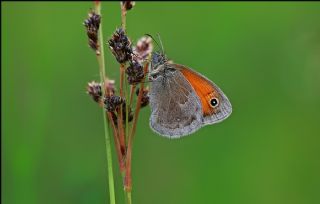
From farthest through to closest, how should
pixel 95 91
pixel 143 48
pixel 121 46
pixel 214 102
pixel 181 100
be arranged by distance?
1. pixel 181 100
2. pixel 214 102
3. pixel 143 48
4. pixel 95 91
5. pixel 121 46

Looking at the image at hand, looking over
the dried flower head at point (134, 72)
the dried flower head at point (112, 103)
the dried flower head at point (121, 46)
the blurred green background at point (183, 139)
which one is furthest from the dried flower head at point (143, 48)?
the blurred green background at point (183, 139)

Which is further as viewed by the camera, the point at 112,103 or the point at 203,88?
the point at 203,88

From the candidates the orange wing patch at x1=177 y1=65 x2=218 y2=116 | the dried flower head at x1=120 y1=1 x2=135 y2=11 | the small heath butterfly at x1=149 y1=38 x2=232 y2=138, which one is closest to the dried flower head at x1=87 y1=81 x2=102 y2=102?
the dried flower head at x1=120 y1=1 x2=135 y2=11

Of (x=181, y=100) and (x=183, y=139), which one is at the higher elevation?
(x=181, y=100)

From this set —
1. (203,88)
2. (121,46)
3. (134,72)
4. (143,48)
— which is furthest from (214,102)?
(121,46)

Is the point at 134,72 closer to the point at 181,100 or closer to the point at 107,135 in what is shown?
the point at 107,135

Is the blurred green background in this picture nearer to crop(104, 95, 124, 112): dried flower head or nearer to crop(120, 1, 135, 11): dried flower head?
crop(104, 95, 124, 112): dried flower head
